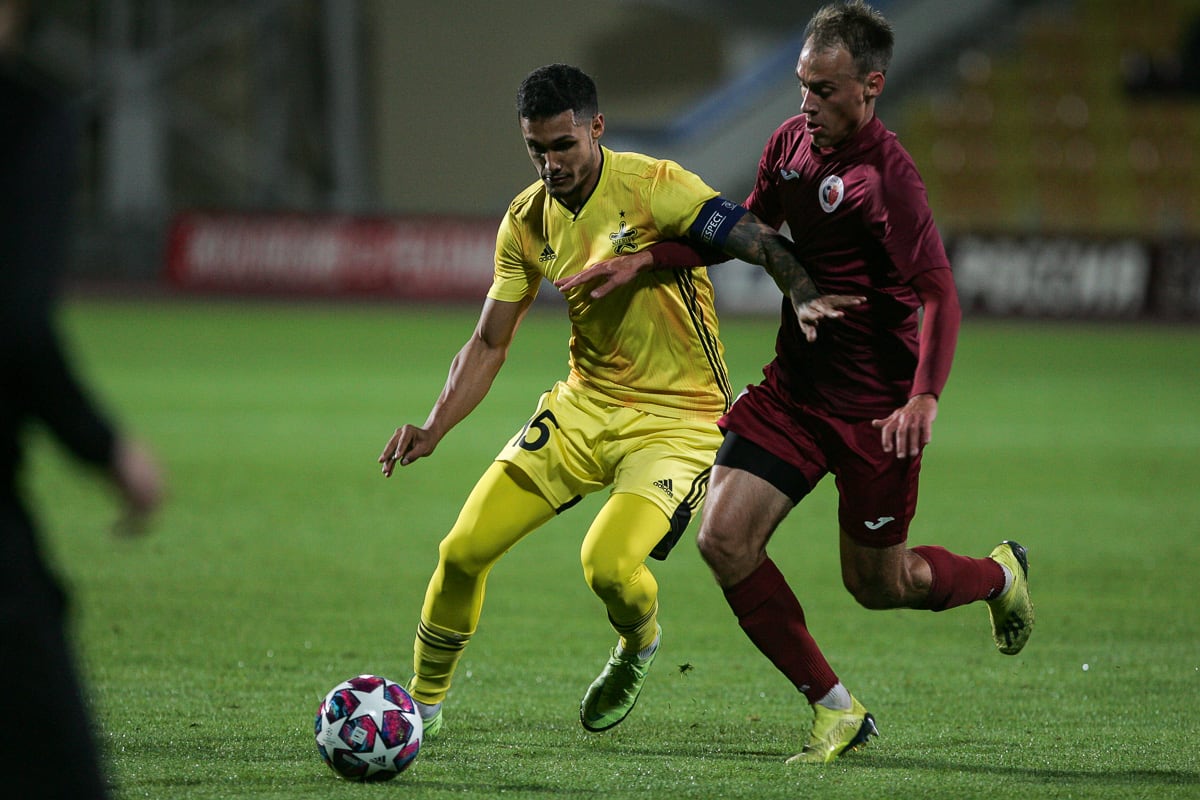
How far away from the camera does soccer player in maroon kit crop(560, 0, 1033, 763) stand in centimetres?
475

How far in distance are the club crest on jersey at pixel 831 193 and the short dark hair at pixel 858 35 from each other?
0.32 meters

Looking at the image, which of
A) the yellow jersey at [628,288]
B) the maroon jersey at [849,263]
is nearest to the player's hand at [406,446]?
the yellow jersey at [628,288]

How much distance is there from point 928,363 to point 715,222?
35.0 inches

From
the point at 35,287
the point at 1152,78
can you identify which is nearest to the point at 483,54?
the point at 1152,78

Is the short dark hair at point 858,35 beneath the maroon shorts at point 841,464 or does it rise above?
above

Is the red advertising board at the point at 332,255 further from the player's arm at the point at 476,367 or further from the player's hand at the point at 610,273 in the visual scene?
the player's hand at the point at 610,273

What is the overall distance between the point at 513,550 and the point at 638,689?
3.89 m

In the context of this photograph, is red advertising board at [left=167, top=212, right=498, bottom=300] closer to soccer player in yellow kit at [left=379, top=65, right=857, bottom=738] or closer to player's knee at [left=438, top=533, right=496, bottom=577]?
soccer player in yellow kit at [left=379, top=65, right=857, bottom=738]

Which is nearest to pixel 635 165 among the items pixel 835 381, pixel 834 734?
pixel 835 381

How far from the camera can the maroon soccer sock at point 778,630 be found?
484cm

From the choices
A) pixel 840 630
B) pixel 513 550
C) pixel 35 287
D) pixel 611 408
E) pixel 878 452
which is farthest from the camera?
pixel 513 550

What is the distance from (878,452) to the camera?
16.1 feet

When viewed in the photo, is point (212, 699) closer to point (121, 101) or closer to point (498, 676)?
point (498, 676)

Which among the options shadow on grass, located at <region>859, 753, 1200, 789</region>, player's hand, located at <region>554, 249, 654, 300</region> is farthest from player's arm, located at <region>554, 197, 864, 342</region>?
shadow on grass, located at <region>859, 753, 1200, 789</region>
